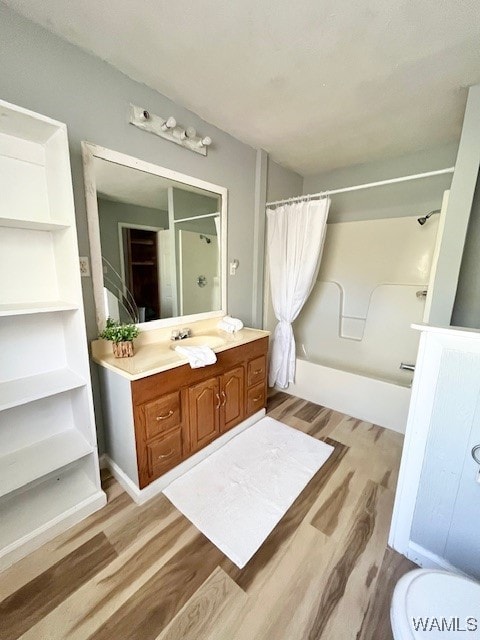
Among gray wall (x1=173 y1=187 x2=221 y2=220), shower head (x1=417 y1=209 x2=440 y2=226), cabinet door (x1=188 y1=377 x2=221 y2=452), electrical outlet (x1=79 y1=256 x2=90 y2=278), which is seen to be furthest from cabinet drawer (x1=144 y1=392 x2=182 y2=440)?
shower head (x1=417 y1=209 x2=440 y2=226)

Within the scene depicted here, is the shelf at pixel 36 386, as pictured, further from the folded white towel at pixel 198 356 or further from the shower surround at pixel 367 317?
the shower surround at pixel 367 317

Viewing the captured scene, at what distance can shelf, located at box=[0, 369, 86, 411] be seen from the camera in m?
1.11

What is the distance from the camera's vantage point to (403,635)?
0.65 metres

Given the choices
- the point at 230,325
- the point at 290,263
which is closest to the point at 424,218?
the point at 290,263

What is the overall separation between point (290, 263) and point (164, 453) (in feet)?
6.13

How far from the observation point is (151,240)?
173 cm

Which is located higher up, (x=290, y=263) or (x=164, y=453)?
(x=290, y=263)

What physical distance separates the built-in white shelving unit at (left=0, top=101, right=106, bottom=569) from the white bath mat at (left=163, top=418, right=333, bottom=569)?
550 millimetres

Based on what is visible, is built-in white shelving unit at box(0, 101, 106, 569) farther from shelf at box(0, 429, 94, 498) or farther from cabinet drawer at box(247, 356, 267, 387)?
cabinet drawer at box(247, 356, 267, 387)

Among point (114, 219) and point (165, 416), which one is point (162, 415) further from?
point (114, 219)

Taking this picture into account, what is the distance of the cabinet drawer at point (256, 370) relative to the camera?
2.04 m

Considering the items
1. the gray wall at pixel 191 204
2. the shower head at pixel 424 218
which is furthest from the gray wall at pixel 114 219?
the shower head at pixel 424 218

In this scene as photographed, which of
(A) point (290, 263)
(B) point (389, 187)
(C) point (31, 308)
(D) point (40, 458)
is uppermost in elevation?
(B) point (389, 187)

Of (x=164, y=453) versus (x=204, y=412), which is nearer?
(x=164, y=453)
